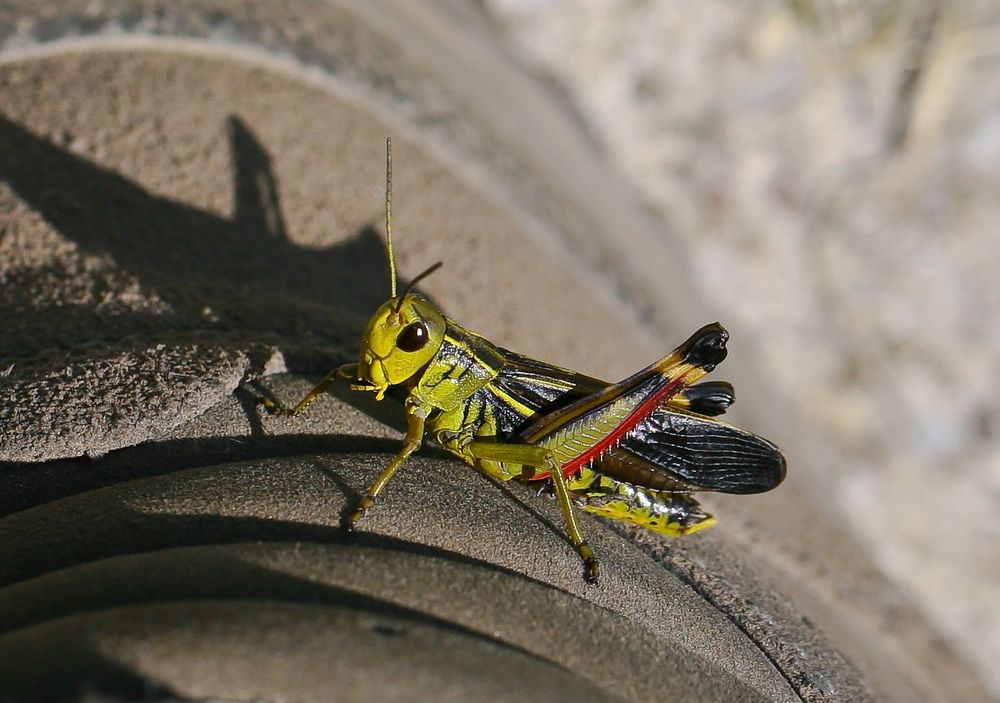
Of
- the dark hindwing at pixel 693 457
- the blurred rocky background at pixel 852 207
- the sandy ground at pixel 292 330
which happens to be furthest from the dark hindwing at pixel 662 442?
the blurred rocky background at pixel 852 207

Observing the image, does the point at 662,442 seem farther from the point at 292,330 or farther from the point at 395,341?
the point at 292,330

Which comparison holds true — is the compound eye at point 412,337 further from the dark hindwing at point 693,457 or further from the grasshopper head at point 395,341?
the dark hindwing at point 693,457

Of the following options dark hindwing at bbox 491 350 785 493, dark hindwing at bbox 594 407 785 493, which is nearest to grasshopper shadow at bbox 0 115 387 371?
dark hindwing at bbox 491 350 785 493

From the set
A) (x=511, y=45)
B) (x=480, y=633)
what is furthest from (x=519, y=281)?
(x=511, y=45)

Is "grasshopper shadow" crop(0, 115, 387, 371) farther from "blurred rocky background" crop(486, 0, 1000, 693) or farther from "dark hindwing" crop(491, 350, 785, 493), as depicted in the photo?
"blurred rocky background" crop(486, 0, 1000, 693)

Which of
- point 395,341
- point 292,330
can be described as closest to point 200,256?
point 292,330

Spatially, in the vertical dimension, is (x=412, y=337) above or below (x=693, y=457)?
below

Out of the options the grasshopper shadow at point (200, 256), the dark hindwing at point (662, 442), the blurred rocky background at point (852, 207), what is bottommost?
the grasshopper shadow at point (200, 256)
